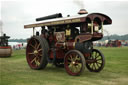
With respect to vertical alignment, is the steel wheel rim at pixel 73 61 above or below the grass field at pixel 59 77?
above

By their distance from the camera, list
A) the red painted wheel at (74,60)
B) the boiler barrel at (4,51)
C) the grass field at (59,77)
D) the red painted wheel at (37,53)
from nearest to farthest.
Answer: the grass field at (59,77) < the red painted wheel at (74,60) < the red painted wheel at (37,53) < the boiler barrel at (4,51)

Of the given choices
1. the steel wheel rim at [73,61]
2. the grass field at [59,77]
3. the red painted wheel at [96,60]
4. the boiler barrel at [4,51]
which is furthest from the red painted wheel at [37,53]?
the boiler barrel at [4,51]

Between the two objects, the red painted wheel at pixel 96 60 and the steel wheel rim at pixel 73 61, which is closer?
the steel wheel rim at pixel 73 61

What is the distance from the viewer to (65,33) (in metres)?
8.32

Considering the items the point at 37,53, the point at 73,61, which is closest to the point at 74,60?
the point at 73,61

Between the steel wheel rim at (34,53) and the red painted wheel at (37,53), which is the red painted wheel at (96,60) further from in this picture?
the steel wheel rim at (34,53)

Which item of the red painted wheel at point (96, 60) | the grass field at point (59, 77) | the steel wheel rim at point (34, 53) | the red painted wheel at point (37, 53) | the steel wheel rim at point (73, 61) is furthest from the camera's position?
the steel wheel rim at point (34, 53)

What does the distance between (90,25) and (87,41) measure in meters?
0.64

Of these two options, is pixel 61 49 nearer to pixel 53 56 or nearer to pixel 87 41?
pixel 53 56

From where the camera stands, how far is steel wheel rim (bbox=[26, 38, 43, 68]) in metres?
8.99

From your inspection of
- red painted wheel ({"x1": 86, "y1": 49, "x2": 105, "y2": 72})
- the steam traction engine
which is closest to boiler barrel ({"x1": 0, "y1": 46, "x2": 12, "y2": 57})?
the steam traction engine

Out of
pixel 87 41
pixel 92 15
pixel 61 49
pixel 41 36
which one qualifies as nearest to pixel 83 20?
pixel 92 15

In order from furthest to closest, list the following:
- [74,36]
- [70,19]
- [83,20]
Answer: [74,36]
[70,19]
[83,20]

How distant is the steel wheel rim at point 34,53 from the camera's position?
8.99 metres
